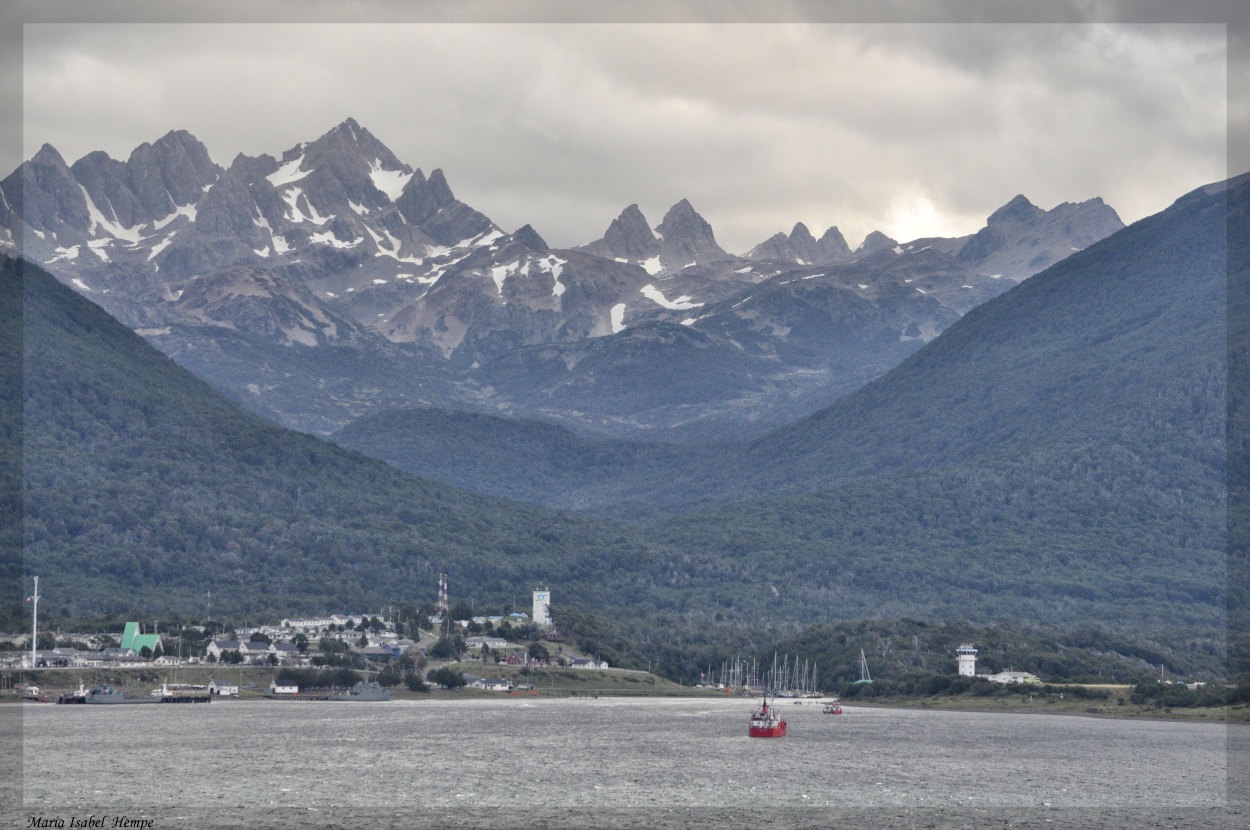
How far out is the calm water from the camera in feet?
391

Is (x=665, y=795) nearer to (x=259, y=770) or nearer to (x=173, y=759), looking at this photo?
(x=259, y=770)

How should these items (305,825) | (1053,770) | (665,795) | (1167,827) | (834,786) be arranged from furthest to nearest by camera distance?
1. (1053,770)
2. (834,786)
3. (665,795)
4. (1167,827)
5. (305,825)

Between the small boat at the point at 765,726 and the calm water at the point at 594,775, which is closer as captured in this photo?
the calm water at the point at 594,775

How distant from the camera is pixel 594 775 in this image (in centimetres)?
14362

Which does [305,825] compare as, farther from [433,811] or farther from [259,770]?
[259,770]

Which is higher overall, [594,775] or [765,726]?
[594,775]

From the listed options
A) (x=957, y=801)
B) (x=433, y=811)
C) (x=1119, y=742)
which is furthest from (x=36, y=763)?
(x=1119, y=742)

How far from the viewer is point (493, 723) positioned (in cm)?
19712

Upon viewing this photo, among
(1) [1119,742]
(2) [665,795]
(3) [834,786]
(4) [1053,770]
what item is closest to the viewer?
(2) [665,795]

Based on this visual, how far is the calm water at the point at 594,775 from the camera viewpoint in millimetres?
119062

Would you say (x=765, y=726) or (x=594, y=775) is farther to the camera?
(x=765, y=726)

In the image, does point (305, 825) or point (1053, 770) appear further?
point (1053, 770)

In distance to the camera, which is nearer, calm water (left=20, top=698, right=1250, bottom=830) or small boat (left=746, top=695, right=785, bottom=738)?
calm water (left=20, top=698, right=1250, bottom=830)

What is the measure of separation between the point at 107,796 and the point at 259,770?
20.3 meters
